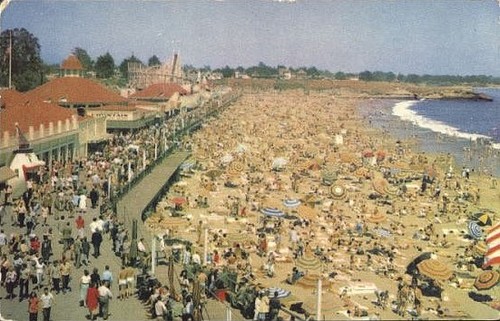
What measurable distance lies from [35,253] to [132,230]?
139 inches

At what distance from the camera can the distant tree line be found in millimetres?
35375

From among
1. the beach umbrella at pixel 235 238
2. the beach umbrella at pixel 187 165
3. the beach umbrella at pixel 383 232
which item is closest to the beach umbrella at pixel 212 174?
the beach umbrella at pixel 187 165

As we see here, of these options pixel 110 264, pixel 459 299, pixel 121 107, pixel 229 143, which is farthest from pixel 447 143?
pixel 110 264

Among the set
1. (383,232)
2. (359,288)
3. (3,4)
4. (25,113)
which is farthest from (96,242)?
(383,232)

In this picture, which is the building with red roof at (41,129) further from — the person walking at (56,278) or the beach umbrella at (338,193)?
the beach umbrella at (338,193)

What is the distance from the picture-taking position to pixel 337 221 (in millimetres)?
26812

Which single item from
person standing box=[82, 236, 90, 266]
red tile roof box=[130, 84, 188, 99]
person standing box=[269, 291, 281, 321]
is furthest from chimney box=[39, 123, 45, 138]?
red tile roof box=[130, 84, 188, 99]

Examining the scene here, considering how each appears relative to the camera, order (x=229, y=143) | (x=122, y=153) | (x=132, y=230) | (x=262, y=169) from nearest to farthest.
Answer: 1. (x=132, y=230)
2. (x=122, y=153)
3. (x=262, y=169)
4. (x=229, y=143)

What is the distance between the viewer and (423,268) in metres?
17.8

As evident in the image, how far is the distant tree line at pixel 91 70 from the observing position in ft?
116

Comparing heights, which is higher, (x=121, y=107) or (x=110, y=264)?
(x=121, y=107)

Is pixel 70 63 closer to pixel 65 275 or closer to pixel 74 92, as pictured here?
pixel 74 92

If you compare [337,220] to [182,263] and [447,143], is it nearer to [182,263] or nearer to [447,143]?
[182,263]

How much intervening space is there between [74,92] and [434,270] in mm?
29559
